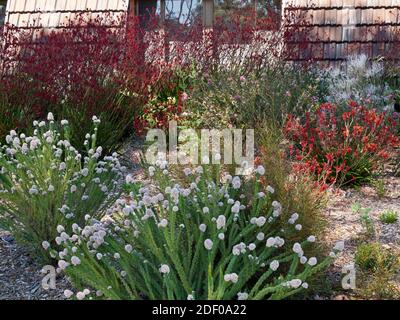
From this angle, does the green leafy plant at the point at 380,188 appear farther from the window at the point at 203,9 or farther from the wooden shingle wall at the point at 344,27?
the window at the point at 203,9

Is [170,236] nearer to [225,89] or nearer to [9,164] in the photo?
[9,164]

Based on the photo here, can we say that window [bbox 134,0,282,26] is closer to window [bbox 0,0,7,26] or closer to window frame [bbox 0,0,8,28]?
window frame [bbox 0,0,8,28]

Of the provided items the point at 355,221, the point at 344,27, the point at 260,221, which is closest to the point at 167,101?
the point at 344,27

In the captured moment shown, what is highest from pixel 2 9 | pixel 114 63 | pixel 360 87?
Answer: pixel 2 9

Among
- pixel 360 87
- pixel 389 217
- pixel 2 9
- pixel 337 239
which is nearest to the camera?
pixel 337 239

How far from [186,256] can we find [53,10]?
8055 mm

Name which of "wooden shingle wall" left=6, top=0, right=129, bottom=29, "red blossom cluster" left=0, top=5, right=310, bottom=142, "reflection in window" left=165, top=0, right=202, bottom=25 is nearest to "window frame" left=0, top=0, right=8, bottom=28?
"wooden shingle wall" left=6, top=0, right=129, bottom=29

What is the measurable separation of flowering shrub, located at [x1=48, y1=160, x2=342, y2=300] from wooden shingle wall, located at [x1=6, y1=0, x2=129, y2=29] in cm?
700

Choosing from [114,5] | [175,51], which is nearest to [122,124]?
[175,51]

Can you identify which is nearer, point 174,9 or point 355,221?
point 355,221

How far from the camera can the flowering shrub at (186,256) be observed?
2.79 m

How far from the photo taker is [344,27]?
935 centimetres

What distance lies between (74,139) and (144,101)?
145cm

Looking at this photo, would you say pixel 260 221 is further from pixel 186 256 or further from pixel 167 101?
pixel 167 101
